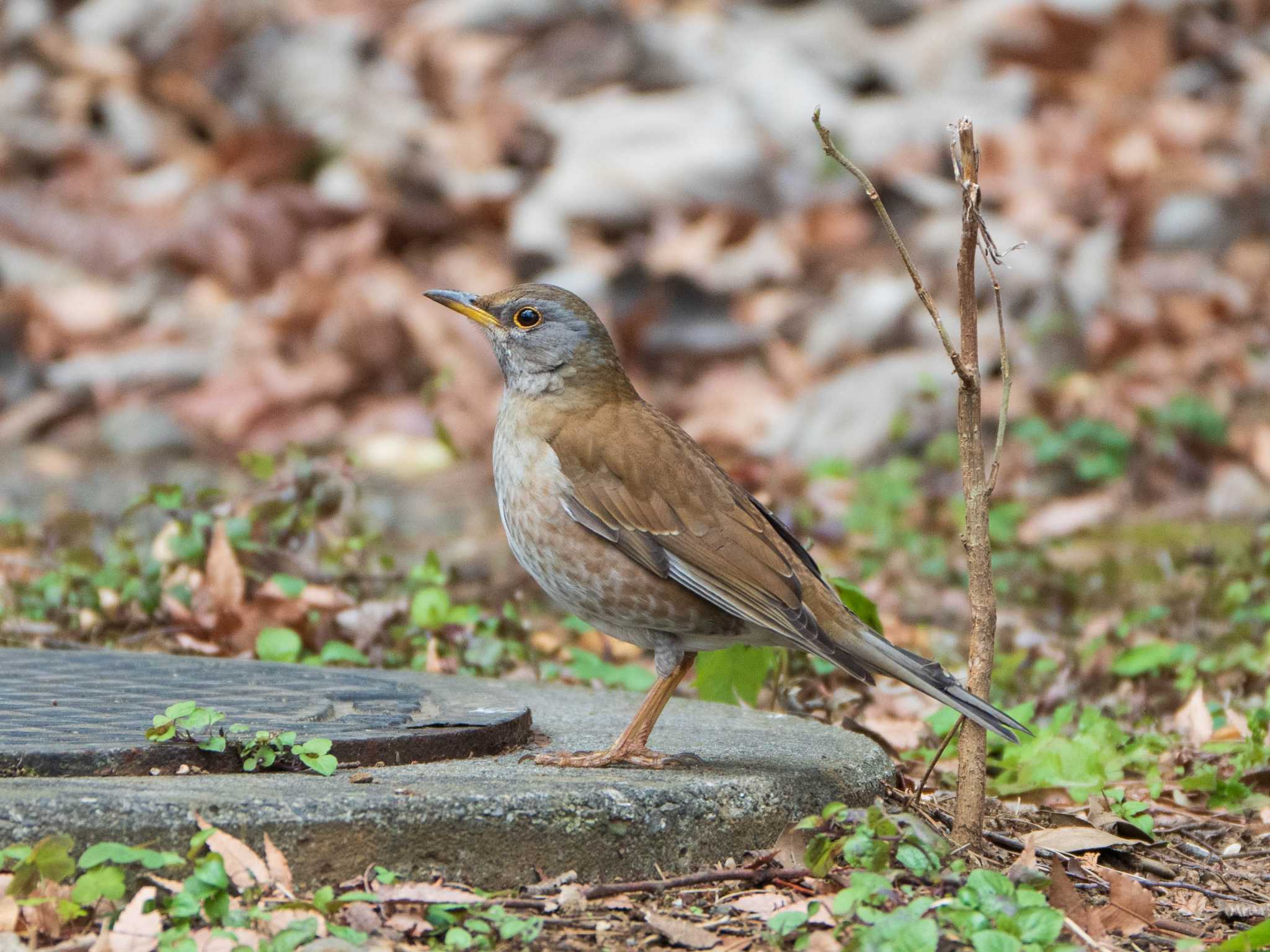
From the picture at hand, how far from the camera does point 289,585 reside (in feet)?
18.7

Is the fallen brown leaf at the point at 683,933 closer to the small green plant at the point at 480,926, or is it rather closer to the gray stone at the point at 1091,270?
the small green plant at the point at 480,926

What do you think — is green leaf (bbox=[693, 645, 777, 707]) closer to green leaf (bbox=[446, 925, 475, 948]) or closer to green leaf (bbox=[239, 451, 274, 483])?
green leaf (bbox=[446, 925, 475, 948])

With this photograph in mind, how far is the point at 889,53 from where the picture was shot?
13.5m

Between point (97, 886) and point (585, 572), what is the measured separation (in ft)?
4.84

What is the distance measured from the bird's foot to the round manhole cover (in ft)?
0.71

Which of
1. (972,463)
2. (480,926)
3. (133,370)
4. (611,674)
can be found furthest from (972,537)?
(133,370)

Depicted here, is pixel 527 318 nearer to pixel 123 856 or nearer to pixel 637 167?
pixel 123 856

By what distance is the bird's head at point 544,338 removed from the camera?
4.59 m

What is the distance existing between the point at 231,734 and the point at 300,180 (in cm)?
916

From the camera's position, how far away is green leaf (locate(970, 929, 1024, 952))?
3098 millimetres

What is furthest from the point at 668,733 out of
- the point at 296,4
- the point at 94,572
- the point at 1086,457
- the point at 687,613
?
the point at 296,4

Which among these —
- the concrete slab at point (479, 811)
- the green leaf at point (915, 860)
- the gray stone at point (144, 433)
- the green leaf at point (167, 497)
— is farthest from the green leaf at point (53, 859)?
the gray stone at point (144, 433)

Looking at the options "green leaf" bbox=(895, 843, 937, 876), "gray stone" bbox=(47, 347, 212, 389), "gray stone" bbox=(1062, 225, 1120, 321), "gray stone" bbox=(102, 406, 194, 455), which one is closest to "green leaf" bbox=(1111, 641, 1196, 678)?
"green leaf" bbox=(895, 843, 937, 876)

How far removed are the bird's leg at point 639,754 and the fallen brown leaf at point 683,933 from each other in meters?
0.56
